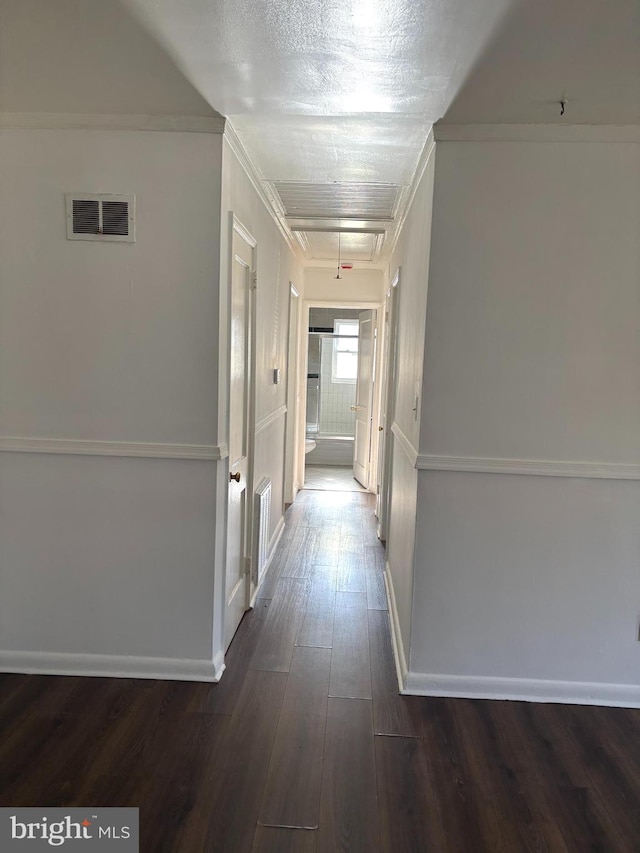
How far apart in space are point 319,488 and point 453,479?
407 centimetres

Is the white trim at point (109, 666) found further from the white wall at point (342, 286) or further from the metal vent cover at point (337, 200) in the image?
the white wall at point (342, 286)

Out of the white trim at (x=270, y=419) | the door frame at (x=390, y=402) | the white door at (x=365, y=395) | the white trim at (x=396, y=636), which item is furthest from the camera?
the white door at (x=365, y=395)

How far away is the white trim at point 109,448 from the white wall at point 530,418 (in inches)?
37.0

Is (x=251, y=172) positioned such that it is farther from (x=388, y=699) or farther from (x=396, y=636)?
(x=388, y=699)

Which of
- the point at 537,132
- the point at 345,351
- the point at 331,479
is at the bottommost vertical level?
the point at 331,479

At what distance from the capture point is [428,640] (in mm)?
2461

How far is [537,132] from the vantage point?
2229mm

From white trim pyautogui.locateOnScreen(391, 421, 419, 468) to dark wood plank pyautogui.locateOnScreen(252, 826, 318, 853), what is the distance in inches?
52.9

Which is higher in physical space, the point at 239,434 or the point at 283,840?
the point at 239,434

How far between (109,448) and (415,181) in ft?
6.61

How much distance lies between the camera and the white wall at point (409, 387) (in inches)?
97.8

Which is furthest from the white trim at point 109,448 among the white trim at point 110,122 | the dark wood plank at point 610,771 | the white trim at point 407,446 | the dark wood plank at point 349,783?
the dark wood plank at point 610,771

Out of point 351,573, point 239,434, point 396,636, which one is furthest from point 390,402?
point 396,636

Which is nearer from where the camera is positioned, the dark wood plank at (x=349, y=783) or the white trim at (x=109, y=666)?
the dark wood plank at (x=349, y=783)
